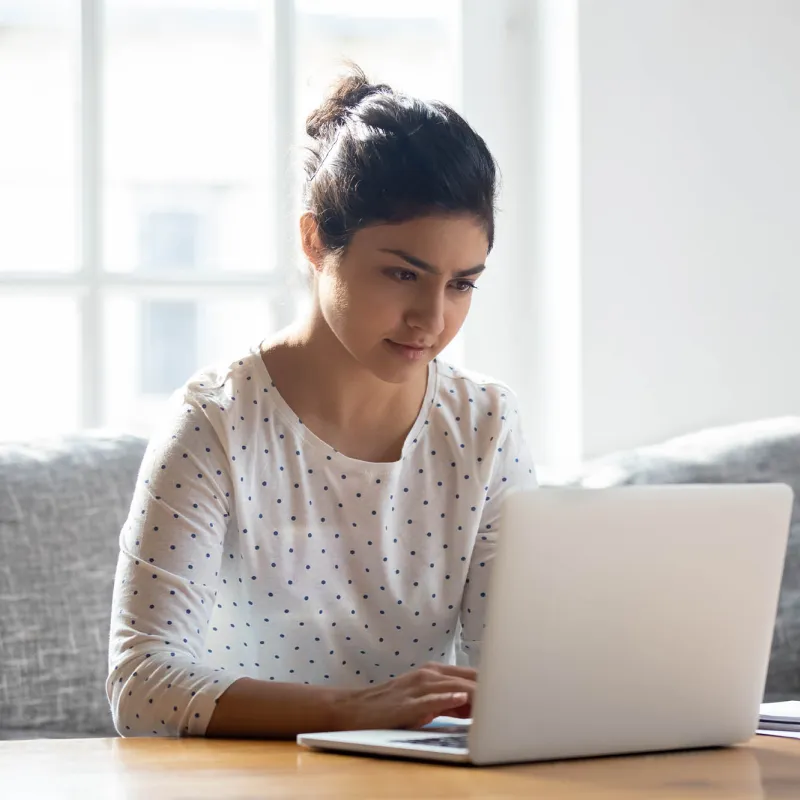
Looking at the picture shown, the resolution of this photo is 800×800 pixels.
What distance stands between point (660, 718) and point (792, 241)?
5.51 ft

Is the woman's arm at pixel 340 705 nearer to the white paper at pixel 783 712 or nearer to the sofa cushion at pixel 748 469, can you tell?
the white paper at pixel 783 712

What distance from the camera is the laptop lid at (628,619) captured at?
83 cm

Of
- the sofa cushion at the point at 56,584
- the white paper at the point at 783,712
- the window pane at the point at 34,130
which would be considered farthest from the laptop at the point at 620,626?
the window pane at the point at 34,130

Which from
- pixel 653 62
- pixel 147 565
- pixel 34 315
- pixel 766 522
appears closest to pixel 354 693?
pixel 147 565

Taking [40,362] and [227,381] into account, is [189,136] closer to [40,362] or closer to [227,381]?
[40,362]

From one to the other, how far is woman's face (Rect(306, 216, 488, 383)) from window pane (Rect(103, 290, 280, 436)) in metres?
1.03

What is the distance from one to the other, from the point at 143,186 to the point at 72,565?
2.96ft

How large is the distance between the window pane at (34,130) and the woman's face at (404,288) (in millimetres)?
1131

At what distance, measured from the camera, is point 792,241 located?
2.41 m

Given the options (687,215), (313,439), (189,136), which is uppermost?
(189,136)

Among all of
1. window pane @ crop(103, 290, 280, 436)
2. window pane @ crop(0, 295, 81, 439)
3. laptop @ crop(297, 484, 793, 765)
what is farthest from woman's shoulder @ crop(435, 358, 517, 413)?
window pane @ crop(0, 295, 81, 439)

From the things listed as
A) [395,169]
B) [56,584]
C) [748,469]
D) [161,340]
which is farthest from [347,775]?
[161,340]

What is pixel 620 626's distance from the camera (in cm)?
88

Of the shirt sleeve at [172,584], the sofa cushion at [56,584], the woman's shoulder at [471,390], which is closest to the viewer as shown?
the shirt sleeve at [172,584]
